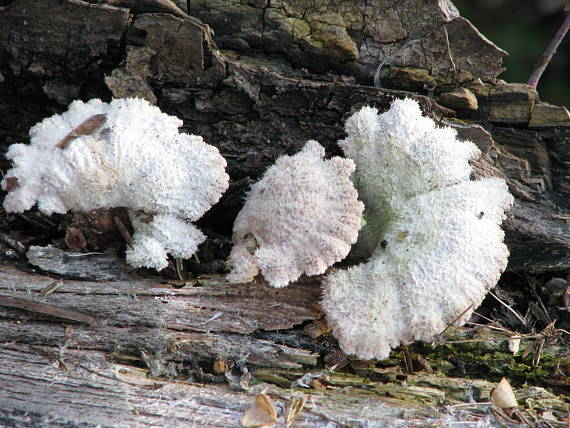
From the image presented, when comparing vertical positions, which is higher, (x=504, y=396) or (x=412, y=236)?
(x=412, y=236)

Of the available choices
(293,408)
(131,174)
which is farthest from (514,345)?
(131,174)

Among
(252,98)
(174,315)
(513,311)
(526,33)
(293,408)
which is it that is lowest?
(293,408)

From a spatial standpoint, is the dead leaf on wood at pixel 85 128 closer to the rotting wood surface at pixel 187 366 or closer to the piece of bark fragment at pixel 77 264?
the piece of bark fragment at pixel 77 264

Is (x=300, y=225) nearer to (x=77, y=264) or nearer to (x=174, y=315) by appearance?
(x=174, y=315)

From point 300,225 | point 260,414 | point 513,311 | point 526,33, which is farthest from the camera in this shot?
point 526,33

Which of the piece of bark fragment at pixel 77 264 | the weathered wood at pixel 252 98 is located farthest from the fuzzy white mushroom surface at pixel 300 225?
the piece of bark fragment at pixel 77 264

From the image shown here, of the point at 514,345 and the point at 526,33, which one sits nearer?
the point at 514,345
